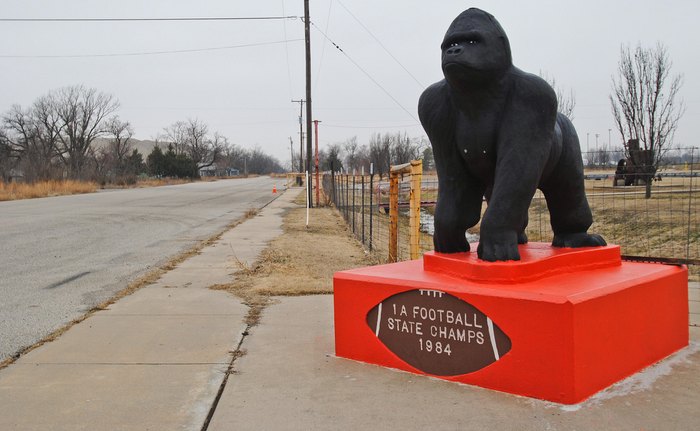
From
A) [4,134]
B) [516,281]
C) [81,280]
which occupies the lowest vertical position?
[81,280]

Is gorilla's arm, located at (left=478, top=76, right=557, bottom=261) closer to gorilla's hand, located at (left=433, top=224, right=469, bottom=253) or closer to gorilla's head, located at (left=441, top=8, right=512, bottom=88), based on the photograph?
gorilla's head, located at (left=441, top=8, right=512, bottom=88)

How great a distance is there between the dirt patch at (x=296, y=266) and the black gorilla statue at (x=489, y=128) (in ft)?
8.11

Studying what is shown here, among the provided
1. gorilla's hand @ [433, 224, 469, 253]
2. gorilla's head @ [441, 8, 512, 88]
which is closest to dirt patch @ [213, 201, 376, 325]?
gorilla's hand @ [433, 224, 469, 253]

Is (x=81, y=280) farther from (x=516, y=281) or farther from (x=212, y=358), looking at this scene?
(x=516, y=281)

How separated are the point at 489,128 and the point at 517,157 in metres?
0.29

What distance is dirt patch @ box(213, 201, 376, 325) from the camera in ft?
23.1

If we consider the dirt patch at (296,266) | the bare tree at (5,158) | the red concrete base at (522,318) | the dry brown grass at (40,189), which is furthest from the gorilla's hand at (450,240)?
the bare tree at (5,158)

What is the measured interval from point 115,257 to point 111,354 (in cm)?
636

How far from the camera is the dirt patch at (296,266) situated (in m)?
7.05

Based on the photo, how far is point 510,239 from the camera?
12.9 feet

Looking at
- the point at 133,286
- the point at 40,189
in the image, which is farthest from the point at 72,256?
the point at 40,189

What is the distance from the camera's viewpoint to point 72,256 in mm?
10773

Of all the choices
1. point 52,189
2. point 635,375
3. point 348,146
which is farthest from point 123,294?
point 348,146

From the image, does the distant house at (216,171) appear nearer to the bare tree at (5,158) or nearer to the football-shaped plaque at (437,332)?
the bare tree at (5,158)
